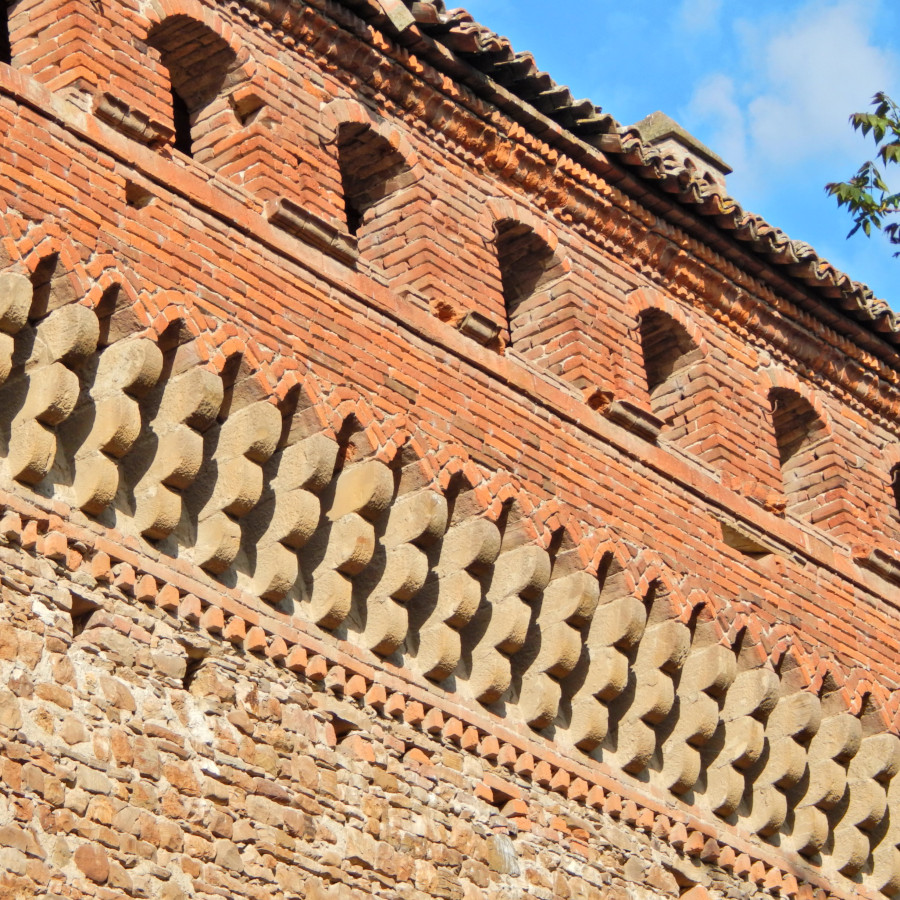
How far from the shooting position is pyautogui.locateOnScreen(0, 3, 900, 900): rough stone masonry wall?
1055 centimetres

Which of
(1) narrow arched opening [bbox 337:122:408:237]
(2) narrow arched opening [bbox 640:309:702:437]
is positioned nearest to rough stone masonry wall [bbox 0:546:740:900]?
(1) narrow arched opening [bbox 337:122:408:237]

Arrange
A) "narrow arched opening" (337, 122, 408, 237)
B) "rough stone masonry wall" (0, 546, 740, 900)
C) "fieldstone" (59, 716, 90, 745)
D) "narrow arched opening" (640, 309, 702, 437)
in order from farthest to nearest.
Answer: "narrow arched opening" (640, 309, 702, 437) < "narrow arched opening" (337, 122, 408, 237) < "fieldstone" (59, 716, 90, 745) < "rough stone masonry wall" (0, 546, 740, 900)

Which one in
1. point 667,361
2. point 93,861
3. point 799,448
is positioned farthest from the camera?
point 799,448

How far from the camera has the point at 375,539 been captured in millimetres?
12031

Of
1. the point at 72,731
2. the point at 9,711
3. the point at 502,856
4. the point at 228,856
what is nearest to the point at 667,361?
the point at 502,856

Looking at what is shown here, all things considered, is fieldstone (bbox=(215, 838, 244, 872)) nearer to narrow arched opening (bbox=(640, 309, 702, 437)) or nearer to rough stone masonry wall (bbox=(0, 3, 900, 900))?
rough stone masonry wall (bbox=(0, 3, 900, 900))

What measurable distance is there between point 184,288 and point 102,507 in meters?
1.32

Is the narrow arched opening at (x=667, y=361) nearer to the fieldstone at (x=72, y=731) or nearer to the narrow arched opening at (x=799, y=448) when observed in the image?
the narrow arched opening at (x=799, y=448)

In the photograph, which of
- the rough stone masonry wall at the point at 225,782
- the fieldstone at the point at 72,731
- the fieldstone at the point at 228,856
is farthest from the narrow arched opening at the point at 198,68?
the fieldstone at the point at 228,856

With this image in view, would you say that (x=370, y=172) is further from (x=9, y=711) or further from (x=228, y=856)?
(x=9, y=711)

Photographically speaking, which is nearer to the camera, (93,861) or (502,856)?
(93,861)

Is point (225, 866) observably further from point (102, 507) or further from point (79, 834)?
point (102, 507)

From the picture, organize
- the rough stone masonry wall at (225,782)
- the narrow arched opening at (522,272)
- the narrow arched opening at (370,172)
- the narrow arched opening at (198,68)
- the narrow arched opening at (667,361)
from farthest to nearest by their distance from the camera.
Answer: the narrow arched opening at (667,361), the narrow arched opening at (522,272), the narrow arched opening at (370,172), the narrow arched opening at (198,68), the rough stone masonry wall at (225,782)

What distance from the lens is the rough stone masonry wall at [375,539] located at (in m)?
10.5
